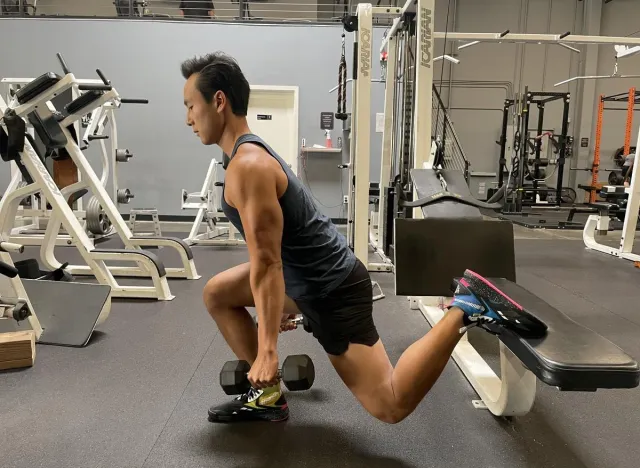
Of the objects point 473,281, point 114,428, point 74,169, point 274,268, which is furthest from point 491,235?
point 74,169

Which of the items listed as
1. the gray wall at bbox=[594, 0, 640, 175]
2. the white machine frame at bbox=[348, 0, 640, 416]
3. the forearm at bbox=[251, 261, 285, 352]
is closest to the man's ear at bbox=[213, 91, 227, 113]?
the forearm at bbox=[251, 261, 285, 352]

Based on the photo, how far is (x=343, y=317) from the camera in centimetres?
142

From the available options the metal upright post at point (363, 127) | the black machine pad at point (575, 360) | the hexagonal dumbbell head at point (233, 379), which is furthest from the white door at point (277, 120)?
the black machine pad at point (575, 360)

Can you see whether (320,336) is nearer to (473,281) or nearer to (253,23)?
(473,281)

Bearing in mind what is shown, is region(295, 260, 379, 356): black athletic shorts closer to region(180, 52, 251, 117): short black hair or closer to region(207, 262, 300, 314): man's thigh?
region(207, 262, 300, 314): man's thigh

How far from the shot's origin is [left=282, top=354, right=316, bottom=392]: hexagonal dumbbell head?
1.30m

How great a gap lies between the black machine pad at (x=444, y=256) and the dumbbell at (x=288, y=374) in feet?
2.42

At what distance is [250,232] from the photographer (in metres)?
1.22

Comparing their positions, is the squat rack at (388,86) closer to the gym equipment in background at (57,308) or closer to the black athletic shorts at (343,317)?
A: the black athletic shorts at (343,317)

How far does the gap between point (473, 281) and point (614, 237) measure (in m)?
5.93

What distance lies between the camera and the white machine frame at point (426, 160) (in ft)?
Result: 5.10

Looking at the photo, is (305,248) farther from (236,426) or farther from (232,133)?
(236,426)

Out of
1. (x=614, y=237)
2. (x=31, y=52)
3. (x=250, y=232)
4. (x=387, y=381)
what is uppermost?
(x=31, y=52)

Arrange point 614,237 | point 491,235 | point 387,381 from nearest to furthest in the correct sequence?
point 387,381
point 491,235
point 614,237
